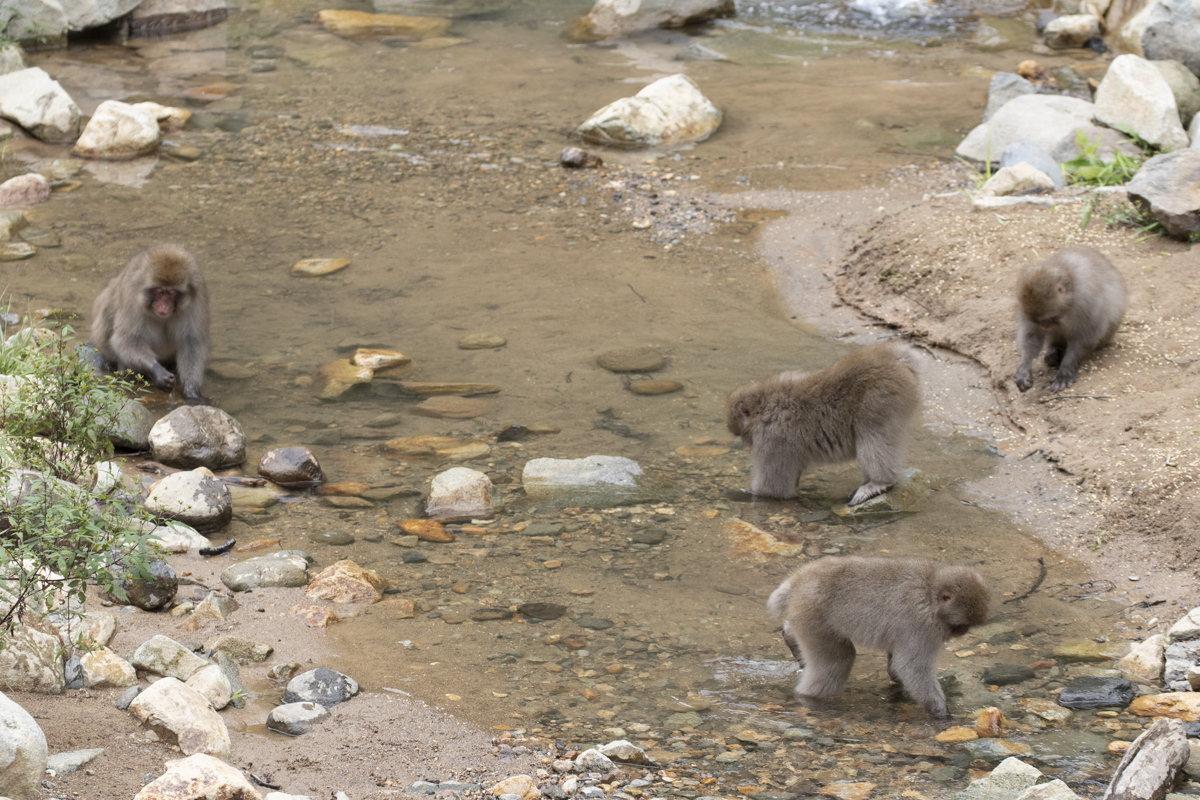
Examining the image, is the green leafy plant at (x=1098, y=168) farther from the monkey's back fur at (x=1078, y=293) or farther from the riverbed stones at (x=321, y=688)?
the riverbed stones at (x=321, y=688)

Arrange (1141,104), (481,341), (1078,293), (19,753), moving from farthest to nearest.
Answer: (1141,104) < (481,341) < (1078,293) < (19,753)

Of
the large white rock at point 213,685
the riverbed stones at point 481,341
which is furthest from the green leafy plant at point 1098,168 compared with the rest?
the large white rock at point 213,685

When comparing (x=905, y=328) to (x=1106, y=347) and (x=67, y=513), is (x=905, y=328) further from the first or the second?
(x=67, y=513)

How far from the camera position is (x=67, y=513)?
3.46 meters

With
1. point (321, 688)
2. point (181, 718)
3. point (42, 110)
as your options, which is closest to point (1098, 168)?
point (321, 688)

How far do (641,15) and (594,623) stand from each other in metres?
13.3

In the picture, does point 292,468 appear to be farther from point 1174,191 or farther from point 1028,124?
point 1028,124

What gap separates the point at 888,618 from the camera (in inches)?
167

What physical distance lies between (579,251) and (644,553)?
15.2ft

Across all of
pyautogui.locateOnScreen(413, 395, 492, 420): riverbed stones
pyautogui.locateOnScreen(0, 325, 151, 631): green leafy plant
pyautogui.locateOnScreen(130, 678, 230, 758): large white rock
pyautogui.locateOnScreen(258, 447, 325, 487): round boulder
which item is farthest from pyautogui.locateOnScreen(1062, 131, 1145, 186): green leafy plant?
pyautogui.locateOnScreen(130, 678, 230, 758): large white rock

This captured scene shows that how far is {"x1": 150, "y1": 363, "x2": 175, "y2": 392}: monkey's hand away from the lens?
7.48 metres

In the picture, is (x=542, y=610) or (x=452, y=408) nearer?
(x=542, y=610)

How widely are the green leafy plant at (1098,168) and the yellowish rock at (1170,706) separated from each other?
21.2 ft

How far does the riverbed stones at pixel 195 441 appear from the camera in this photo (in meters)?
6.30
